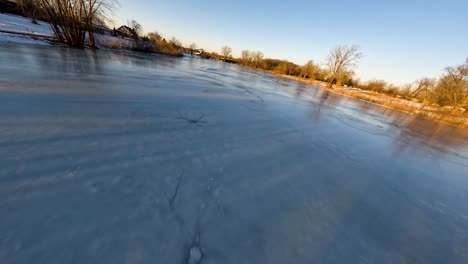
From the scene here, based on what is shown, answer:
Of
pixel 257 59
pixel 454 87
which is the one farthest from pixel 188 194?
pixel 257 59

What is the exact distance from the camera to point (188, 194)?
155cm

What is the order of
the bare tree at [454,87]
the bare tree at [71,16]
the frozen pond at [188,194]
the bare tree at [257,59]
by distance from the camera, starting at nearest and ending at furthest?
the frozen pond at [188,194], the bare tree at [71,16], the bare tree at [454,87], the bare tree at [257,59]

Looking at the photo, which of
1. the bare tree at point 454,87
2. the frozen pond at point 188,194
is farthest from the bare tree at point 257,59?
the frozen pond at point 188,194

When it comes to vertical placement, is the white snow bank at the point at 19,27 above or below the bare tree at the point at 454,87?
below

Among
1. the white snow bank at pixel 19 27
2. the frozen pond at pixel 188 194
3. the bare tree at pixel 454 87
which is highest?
the bare tree at pixel 454 87

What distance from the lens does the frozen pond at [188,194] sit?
1111 millimetres

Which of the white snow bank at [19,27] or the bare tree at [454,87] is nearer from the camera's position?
the white snow bank at [19,27]

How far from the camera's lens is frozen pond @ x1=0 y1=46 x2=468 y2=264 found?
1.11 m

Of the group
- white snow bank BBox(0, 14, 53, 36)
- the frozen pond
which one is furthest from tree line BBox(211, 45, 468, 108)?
white snow bank BBox(0, 14, 53, 36)

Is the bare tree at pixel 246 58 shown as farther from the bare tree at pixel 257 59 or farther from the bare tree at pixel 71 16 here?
the bare tree at pixel 71 16

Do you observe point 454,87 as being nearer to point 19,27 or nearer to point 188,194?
point 188,194

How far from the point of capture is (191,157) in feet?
6.89

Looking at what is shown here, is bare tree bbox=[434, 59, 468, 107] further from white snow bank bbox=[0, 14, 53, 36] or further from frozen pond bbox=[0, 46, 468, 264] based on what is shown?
white snow bank bbox=[0, 14, 53, 36]

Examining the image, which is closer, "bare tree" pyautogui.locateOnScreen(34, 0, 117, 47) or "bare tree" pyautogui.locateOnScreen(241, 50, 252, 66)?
"bare tree" pyautogui.locateOnScreen(34, 0, 117, 47)
